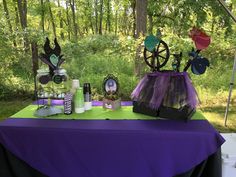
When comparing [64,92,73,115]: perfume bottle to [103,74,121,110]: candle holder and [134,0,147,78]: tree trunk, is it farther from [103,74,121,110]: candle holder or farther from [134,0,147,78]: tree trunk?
[134,0,147,78]: tree trunk

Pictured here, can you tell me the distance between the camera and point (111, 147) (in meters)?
1.40

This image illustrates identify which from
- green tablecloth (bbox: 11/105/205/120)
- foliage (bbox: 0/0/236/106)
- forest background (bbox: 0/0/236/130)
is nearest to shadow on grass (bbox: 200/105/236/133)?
forest background (bbox: 0/0/236/130)

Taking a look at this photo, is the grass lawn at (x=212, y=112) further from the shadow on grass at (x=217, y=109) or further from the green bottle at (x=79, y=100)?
the green bottle at (x=79, y=100)

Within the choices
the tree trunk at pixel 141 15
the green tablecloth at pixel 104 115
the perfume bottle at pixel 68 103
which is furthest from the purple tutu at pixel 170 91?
the tree trunk at pixel 141 15

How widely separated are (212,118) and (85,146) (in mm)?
2233

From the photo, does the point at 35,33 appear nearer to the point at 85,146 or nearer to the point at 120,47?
the point at 120,47

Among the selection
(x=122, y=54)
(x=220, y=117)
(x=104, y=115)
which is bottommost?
(x=220, y=117)

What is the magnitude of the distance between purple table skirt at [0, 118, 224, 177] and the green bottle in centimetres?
18

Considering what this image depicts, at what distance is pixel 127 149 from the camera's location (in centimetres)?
139

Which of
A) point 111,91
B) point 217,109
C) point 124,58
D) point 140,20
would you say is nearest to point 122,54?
point 124,58

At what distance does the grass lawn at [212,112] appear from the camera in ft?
9.72

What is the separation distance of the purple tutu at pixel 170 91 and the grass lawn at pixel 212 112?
5.23 feet

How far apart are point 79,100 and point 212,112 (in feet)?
7.65

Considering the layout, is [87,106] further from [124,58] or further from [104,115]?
[124,58]
